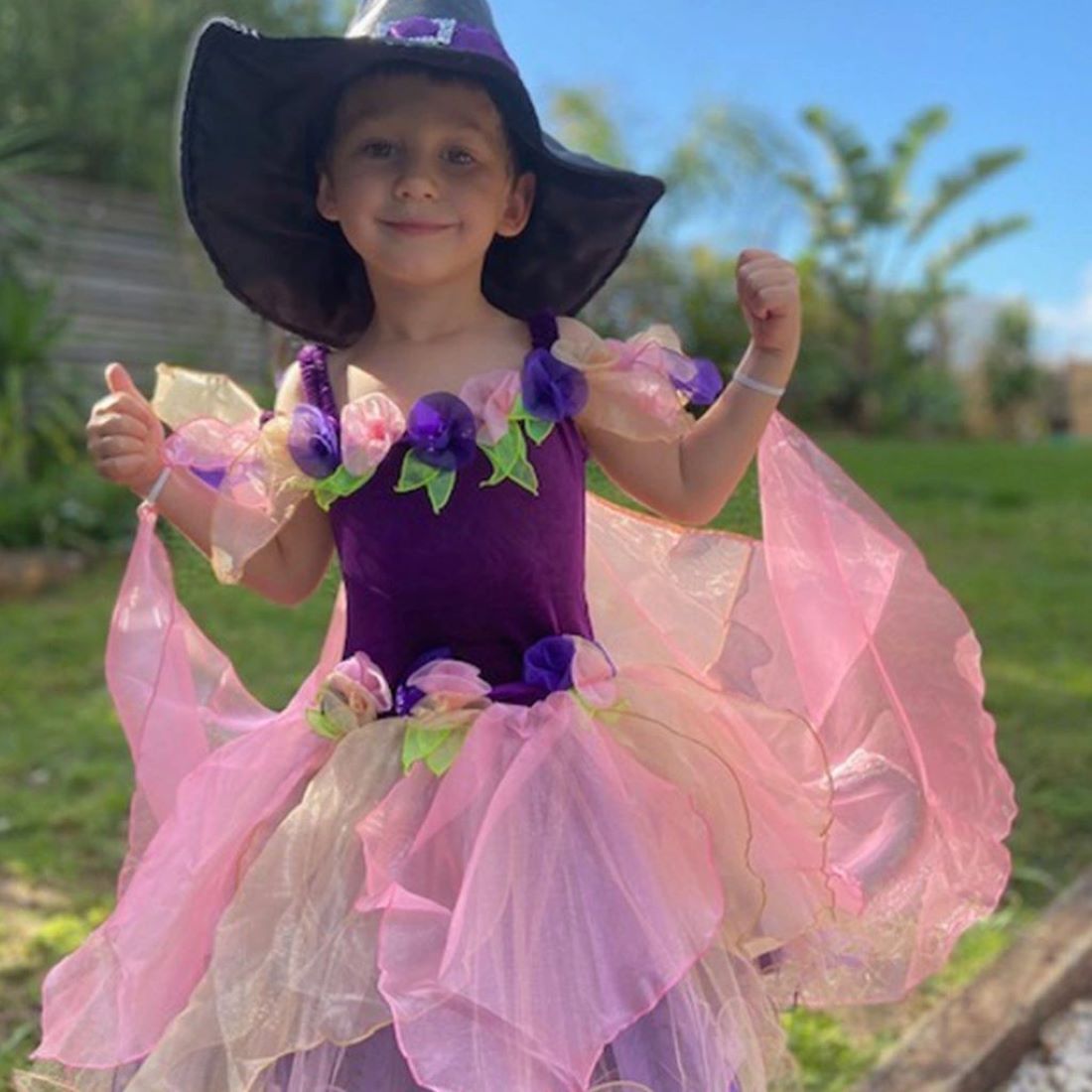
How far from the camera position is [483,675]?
1446 mm

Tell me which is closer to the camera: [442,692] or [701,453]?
[442,692]

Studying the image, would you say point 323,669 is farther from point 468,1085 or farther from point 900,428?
point 900,428

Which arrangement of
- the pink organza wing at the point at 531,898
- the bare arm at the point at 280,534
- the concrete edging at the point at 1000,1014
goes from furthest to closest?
the concrete edging at the point at 1000,1014
the bare arm at the point at 280,534
the pink organza wing at the point at 531,898

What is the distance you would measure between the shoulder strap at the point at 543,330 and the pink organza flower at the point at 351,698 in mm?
393

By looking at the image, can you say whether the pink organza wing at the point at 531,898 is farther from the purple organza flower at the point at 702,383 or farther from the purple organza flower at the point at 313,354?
the purple organza flower at the point at 313,354

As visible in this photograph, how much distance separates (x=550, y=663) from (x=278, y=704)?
2.63 m

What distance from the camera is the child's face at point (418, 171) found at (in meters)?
1.45

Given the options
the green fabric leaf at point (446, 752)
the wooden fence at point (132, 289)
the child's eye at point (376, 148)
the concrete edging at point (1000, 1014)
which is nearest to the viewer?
the green fabric leaf at point (446, 752)

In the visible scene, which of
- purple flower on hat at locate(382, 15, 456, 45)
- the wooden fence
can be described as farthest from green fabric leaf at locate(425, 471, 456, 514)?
the wooden fence

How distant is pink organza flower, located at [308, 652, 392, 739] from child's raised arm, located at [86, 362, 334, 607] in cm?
20

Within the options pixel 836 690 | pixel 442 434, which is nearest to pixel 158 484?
pixel 442 434

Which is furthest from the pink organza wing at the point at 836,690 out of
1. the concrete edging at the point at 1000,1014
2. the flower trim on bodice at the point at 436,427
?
the concrete edging at the point at 1000,1014

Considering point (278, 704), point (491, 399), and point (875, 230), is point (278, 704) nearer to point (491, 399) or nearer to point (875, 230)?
point (491, 399)

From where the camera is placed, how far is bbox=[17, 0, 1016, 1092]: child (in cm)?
129
